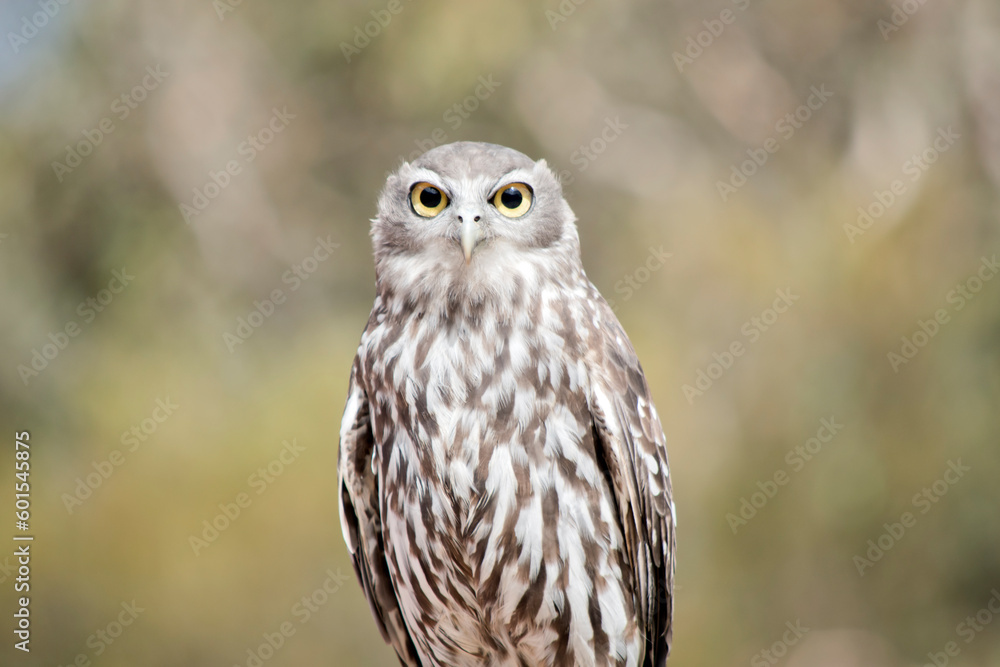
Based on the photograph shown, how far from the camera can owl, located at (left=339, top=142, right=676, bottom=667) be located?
8.99 ft

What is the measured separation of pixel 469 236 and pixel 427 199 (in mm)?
253

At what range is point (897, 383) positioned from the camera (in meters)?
7.33

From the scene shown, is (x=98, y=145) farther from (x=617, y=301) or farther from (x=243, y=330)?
A: (x=617, y=301)

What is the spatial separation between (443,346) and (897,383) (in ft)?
18.5

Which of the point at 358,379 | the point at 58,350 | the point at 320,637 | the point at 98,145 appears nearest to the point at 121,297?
the point at 58,350

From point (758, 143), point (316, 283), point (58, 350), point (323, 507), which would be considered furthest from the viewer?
point (758, 143)
